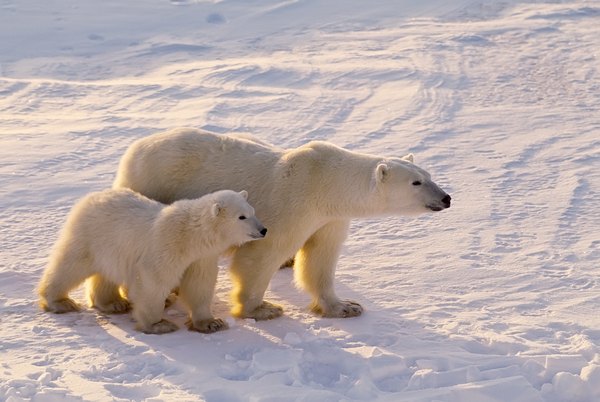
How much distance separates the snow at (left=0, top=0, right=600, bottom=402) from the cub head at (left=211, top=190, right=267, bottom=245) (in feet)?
1.73

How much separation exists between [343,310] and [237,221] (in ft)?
2.78

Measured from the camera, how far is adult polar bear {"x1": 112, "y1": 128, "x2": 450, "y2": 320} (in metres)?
5.34

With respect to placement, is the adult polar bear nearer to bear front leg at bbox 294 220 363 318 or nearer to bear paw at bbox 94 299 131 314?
bear front leg at bbox 294 220 363 318

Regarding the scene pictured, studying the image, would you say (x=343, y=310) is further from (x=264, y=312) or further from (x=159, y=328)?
(x=159, y=328)

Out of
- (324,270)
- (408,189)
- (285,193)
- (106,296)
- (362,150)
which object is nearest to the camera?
(408,189)

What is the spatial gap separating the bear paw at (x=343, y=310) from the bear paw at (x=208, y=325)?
0.60m

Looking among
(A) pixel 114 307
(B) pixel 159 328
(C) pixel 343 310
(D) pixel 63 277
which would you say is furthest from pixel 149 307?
(C) pixel 343 310

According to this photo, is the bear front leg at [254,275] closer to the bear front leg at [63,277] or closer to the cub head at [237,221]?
the cub head at [237,221]

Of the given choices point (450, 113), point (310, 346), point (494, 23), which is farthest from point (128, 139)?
point (494, 23)

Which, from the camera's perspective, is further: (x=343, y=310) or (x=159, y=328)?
(x=343, y=310)

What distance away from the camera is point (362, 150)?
342 inches

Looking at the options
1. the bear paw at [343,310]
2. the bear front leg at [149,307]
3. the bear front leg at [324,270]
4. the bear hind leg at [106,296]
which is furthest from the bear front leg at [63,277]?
the bear paw at [343,310]

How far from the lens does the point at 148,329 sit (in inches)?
204

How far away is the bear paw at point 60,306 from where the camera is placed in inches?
214
